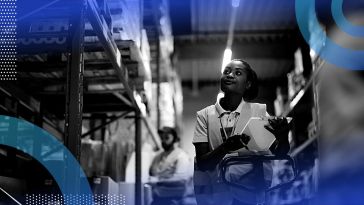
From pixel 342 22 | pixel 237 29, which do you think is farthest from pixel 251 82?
pixel 237 29

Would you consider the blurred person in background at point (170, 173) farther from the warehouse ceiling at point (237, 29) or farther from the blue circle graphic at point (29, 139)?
the warehouse ceiling at point (237, 29)

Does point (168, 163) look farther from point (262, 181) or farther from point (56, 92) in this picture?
point (262, 181)

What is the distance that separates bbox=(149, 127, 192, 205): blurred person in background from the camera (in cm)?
624

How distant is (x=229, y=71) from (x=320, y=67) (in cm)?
287

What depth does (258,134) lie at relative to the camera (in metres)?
2.41

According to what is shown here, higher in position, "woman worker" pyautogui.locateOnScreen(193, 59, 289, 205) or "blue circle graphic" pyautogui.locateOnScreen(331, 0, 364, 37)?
"blue circle graphic" pyautogui.locateOnScreen(331, 0, 364, 37)

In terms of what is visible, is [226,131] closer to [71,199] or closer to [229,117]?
[229,117]

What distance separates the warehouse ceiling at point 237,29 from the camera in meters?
10.6

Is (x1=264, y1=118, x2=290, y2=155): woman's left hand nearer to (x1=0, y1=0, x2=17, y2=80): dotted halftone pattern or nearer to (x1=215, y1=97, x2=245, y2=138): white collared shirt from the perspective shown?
(x1=215, y1=97, x2=245, y2=138): white collared shirt

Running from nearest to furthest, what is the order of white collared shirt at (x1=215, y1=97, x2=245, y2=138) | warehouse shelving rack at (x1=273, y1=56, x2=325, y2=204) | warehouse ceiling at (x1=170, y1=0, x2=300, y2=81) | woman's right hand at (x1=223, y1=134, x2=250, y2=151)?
woman's right hand at (x1=223, y1=134, x2=250, y2=151), white collared shirt at (x1=215, y1=97, x2=245, y2=138), warehouse shelving rack at (x1=273, y1=56, x2=325, y2=204), warehouse ceiling at (x1=170, y1=0, x2=300, y2=81)

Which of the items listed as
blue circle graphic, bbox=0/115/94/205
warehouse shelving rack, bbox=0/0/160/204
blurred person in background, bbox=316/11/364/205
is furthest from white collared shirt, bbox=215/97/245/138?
blurred person in background, bbox=316/11/364/205

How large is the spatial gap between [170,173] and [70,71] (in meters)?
3.80

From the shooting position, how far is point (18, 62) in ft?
14.1

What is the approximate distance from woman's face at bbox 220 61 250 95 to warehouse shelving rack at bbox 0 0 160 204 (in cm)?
91
